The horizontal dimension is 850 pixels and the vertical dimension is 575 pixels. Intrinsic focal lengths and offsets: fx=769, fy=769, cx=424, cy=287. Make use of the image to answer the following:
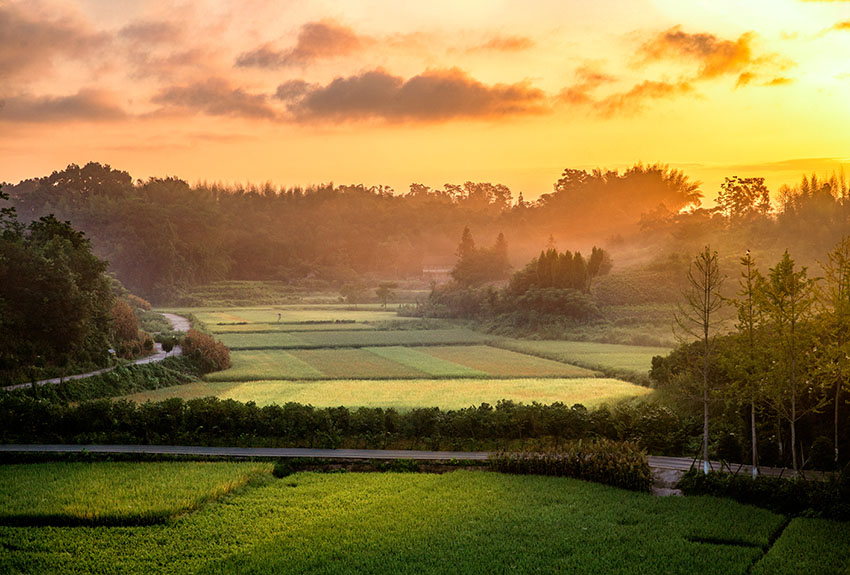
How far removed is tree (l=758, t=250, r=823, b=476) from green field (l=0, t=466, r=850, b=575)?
300 centimetres

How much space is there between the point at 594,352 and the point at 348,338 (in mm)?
17333

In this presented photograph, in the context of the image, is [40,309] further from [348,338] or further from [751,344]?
[751,344]

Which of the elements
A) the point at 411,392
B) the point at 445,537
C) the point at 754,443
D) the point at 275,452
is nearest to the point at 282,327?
the point at 411,392

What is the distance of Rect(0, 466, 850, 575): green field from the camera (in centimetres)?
1195

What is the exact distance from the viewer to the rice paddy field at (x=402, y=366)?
29828 millimetres

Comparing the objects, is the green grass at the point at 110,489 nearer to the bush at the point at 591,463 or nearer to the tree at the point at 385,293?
the bush at the point at 591,463

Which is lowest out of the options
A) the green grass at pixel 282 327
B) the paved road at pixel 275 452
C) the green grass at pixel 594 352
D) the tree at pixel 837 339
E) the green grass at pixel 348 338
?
the green grass at pixel 594 352

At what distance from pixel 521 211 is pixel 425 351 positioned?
7627cm

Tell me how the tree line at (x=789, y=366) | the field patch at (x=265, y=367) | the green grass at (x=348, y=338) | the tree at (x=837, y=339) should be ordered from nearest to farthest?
the tree at (x=837, y=339) → the tree line at (x=789, y=366) → the field patch at (x=265, y=367) → the green grass at (x=348, y=338)

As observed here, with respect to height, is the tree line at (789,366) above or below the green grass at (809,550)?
above

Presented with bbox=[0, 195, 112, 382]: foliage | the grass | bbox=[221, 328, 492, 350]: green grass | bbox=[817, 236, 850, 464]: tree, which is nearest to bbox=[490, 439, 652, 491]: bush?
bbox=[817, 236, 850, 464]: tree

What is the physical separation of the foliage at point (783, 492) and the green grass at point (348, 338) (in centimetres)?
3459

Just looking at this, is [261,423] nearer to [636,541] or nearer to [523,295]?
[636,541]

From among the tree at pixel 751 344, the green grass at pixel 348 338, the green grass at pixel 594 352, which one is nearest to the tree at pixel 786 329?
the tree at pixel 751 344
